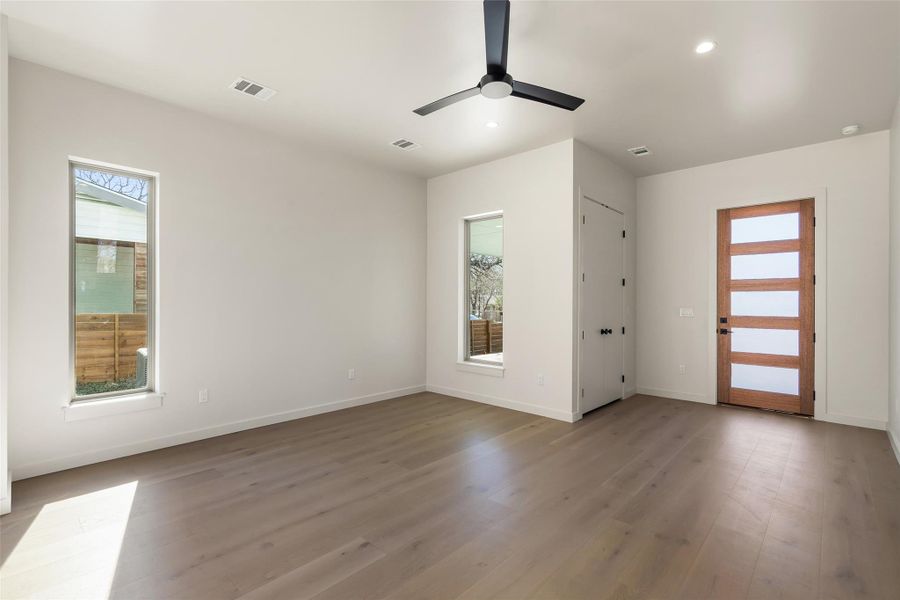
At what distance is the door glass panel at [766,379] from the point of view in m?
4.93

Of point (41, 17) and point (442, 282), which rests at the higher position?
point (41, 17)

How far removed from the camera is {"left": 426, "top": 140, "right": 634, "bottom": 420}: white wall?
187 inches

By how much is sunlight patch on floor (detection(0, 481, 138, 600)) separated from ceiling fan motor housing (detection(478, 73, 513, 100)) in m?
3.23

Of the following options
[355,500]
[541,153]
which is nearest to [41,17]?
[355,500]

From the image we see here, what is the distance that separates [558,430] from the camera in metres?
4.34

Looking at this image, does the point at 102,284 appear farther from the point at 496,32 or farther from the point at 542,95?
the point at 542,95

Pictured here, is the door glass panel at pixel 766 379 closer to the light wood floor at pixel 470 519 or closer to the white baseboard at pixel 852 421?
the white baseboard at pixel 852 421

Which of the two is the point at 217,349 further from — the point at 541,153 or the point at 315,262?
the point at 541,153

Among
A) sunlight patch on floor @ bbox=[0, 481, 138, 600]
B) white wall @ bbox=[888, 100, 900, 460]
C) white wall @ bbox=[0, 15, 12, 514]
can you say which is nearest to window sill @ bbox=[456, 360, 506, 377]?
white wall @ bbox=[888, 100, 900, 460]

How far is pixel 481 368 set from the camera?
18.2 feet

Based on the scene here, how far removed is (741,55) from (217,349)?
487 cm

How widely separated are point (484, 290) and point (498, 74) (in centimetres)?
340

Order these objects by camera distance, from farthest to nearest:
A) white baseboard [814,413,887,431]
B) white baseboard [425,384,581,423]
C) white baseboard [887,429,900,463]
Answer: white baseboard [425,384,581,423]
white baseboard [814,413,887,431]
white baseboard [887,429,900,463]

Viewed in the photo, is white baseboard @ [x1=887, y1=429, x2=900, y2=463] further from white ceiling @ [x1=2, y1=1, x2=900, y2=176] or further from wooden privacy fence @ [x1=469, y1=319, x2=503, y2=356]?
wooden privacy fence @ [x1=469, y1=319, x2=503, y2=356]
